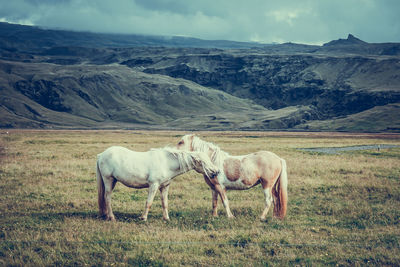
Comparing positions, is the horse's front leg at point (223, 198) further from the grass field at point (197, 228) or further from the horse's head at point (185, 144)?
the horse's head at point (185, 144)

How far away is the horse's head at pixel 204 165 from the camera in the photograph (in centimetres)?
1152

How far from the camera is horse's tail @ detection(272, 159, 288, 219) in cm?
1181

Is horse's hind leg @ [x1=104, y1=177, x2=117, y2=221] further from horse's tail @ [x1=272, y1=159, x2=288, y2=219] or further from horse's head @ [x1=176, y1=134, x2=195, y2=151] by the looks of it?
horse's tail @ [x1=272, y1=159, x2=288, y2=219]

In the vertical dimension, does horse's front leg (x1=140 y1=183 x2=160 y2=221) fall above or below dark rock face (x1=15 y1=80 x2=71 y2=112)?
above

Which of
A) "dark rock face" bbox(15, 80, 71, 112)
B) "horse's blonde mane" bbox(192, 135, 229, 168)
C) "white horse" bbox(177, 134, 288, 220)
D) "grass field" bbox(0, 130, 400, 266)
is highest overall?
"horse's blonde mane" bbox(192, 135, 229, 168)

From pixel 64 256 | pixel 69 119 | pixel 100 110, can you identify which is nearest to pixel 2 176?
pixel 64 256

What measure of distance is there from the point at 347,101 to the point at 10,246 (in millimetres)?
199426

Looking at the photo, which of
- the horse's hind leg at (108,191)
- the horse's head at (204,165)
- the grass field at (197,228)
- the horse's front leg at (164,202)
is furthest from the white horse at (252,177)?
the horse's hind leg at (108,191)

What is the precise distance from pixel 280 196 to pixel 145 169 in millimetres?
4617

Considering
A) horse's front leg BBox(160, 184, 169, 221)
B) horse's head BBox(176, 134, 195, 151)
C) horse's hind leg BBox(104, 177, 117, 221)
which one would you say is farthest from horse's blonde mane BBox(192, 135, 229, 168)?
horse's hind leg BBox(104, 177, 117, 221)

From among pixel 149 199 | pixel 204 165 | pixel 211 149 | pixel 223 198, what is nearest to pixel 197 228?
pixel 223 198

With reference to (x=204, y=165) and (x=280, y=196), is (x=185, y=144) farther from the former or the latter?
(x=280, y=196)

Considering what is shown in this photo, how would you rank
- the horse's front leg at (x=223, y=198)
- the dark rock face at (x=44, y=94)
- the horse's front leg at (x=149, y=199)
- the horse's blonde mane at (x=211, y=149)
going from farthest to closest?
the dark rock face at (x=44, y=94) → the horse's blonde mane at (x=211, y=149) → the horse's front leg at (x=223, y=198) → the horse's front leg at (x=149, y=199)

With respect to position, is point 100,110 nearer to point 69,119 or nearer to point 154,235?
point 69,119
